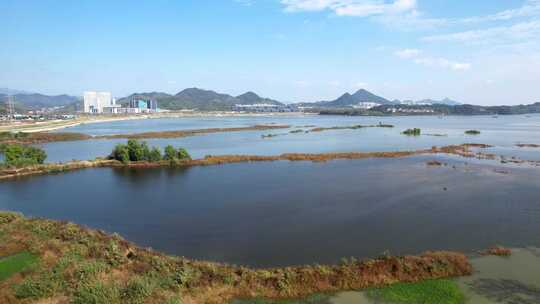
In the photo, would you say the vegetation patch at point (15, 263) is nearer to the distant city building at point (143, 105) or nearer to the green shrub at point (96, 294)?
the green shrub at point (96, 294)

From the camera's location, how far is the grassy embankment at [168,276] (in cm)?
686

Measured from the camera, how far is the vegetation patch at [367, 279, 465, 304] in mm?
7035

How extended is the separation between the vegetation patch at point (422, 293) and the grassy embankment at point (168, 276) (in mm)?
236

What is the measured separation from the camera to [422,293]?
7.34m

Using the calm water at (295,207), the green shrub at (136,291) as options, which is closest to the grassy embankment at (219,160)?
the calm water at (295,207)

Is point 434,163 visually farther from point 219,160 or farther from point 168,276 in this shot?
point 168,276

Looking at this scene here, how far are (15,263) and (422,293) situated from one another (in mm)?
9492

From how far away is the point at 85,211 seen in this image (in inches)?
547

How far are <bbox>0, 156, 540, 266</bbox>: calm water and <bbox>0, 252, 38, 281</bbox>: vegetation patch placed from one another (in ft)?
8.79

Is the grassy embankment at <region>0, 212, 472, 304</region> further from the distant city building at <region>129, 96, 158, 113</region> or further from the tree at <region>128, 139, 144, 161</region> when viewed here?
the distant city building at <region>129, 96, 158, 113</region>

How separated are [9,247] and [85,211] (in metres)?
4.29

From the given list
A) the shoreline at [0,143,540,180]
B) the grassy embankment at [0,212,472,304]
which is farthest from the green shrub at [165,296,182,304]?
the shoreline at [0,143,540,180]

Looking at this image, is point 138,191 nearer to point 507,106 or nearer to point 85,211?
point 85,211

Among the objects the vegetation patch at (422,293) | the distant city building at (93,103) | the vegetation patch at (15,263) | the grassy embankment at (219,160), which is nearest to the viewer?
the vegetation patch at (422,293)
